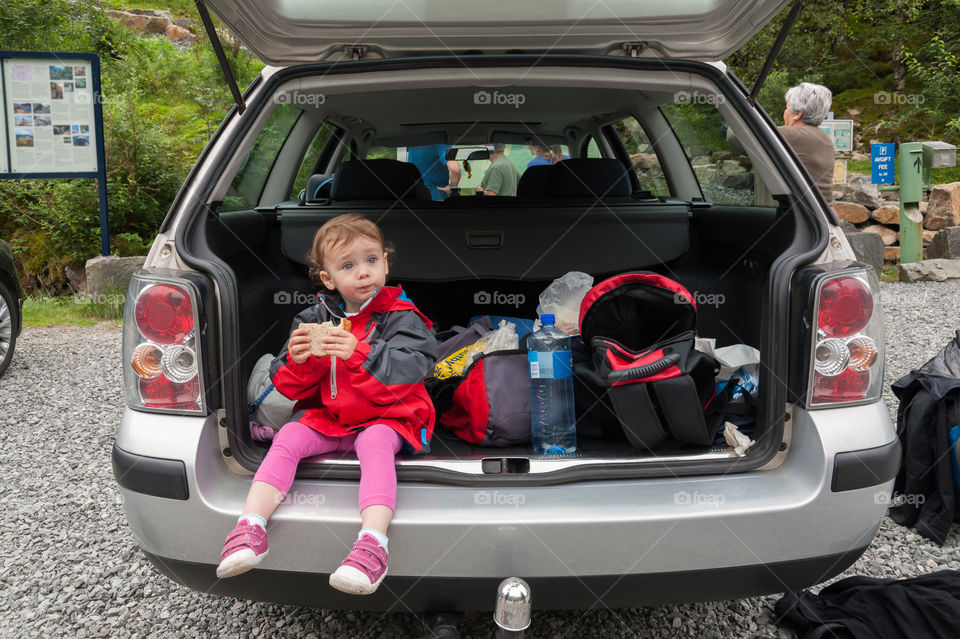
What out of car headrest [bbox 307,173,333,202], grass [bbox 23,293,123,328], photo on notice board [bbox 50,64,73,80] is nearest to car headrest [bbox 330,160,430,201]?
car headrest [bbox 307,173,333,202]

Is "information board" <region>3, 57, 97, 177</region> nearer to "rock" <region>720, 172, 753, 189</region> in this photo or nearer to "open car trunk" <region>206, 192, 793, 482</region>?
"open car trunk" <region>206, 192, 793, 482</region>

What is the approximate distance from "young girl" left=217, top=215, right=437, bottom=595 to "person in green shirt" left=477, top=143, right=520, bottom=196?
5.97 feet

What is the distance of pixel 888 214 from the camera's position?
34.6 feet

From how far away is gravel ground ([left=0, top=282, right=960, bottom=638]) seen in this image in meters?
2.25

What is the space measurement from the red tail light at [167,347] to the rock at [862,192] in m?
11.0

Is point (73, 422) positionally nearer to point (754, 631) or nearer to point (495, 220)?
point (495, 220)

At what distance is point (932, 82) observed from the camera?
1384 centimetres

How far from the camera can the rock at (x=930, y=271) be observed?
866 centimetres

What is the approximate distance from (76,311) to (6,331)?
2822 mm

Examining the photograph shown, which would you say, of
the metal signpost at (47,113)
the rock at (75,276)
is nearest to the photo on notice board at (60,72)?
the metal signpost at (47,113)

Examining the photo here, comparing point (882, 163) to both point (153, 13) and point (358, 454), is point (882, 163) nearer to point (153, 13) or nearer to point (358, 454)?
point (358, 454)

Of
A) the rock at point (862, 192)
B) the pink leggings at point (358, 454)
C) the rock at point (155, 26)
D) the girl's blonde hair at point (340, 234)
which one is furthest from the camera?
the rock at point (155, 26)

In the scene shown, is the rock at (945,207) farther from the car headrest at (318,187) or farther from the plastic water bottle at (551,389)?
the plastic water bottle at (551,389)

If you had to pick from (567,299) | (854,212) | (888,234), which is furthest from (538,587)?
(888,234)
